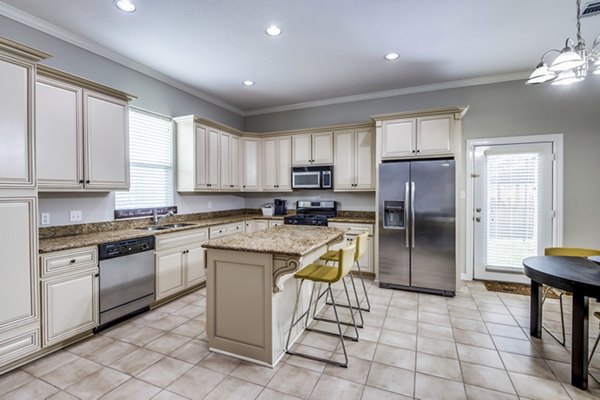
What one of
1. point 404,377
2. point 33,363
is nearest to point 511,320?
point 404,377

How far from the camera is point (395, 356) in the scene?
2.26 m

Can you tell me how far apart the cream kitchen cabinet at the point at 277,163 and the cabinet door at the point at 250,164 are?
128mm

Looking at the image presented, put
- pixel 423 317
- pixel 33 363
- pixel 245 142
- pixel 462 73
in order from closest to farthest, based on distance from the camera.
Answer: pixel 33 363 < pixel 423 317 < pixel 462 73 < pixel 245 142

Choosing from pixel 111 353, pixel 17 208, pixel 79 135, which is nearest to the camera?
pixel 17 208

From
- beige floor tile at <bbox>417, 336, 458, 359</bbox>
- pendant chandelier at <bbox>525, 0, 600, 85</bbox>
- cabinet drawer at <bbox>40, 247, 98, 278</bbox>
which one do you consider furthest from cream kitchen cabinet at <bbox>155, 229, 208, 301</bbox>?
pendant chandelier at <bbox>525, 0, 600, 85</bbox>

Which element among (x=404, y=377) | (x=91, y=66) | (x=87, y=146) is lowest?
(x=404, y=377)

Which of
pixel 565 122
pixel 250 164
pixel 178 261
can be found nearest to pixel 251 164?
pixel 250 164

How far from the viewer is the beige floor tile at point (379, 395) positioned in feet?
5.90

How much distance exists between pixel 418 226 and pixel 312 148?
212 centimetres

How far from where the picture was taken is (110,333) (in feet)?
8.68

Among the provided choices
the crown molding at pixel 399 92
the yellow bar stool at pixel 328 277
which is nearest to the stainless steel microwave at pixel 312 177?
the crown molding at pixel 399 92

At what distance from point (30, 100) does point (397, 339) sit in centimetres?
357

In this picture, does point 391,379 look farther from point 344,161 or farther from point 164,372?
point 344,161

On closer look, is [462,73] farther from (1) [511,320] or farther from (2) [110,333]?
(2) [110,333]
